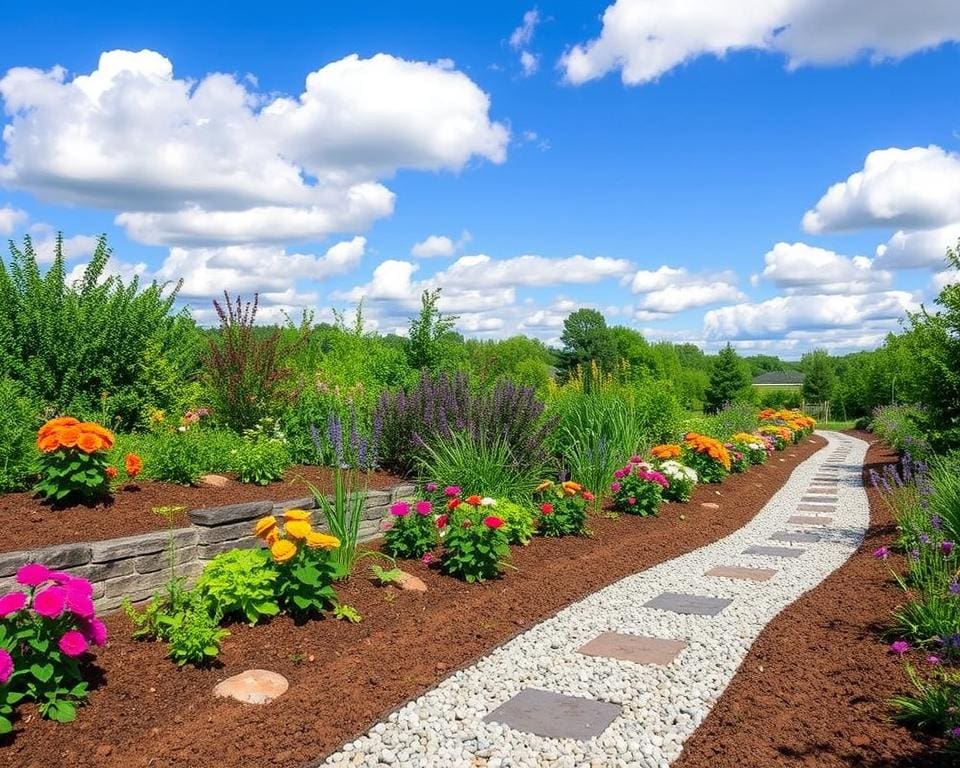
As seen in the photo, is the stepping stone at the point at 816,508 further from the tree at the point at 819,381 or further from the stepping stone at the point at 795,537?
the tree at the point at 819,381

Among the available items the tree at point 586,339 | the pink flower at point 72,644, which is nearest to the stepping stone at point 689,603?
the pink flower at point 72,644

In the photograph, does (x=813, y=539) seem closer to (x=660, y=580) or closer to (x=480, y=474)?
(x=660, y=580)

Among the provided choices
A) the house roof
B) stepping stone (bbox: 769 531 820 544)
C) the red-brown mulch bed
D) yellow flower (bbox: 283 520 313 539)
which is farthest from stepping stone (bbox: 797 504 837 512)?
the house roof

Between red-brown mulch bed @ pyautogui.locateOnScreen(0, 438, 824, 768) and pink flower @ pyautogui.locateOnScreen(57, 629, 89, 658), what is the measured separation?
27cm

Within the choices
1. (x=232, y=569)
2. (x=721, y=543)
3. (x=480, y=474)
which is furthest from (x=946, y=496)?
(x=232, y=569)

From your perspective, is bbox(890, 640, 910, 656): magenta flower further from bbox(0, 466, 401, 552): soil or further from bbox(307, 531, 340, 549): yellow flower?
bbox(0, 466, 401, 552): soil

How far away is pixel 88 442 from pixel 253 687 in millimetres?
1934

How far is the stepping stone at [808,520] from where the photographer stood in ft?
27.1

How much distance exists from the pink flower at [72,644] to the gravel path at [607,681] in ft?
3.35

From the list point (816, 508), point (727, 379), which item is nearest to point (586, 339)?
point (727, 379)

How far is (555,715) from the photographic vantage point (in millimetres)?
3080

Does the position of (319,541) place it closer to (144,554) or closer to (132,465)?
(144,554)

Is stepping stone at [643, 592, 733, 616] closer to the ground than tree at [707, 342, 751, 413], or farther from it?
closer to the ground

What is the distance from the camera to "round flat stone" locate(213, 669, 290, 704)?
3.07m
